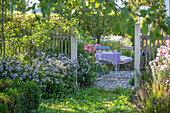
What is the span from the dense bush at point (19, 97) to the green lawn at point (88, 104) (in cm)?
54

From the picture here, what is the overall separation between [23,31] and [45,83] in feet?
7.86

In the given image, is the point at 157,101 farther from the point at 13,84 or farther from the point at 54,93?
the point at 54,93

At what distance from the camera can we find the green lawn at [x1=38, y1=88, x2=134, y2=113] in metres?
4.00

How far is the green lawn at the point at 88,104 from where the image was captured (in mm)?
3998

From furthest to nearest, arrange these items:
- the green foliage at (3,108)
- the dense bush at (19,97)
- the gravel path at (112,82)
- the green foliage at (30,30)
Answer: the gravel path at (112,82), the green foliage at (30,30), the dense bush at (19,97), the green foliage at (3,108)

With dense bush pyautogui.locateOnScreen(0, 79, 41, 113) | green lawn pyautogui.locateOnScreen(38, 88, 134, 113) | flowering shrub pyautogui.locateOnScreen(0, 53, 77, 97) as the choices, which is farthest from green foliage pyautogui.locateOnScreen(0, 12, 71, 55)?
dense bush pyautogui.locateOnScreen(0, 79, 41, 113)

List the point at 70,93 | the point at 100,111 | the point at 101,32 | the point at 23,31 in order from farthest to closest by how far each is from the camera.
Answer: the point at 101,32 < the point at 23,31 < the point at 70,93 < the point at 100,111

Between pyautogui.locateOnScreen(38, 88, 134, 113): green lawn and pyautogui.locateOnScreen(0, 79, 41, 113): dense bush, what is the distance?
54 centimetres

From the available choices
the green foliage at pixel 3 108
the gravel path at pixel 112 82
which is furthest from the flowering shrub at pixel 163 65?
the green foliage at pixel 3 108

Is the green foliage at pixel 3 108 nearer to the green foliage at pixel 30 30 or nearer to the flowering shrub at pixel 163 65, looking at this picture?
the flowering shrub at pixel 163 65

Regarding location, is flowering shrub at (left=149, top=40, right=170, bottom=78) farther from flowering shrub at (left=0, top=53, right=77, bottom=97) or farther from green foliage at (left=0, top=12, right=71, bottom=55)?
green foliage at (left=0, top=12, right=71, bottom=55)

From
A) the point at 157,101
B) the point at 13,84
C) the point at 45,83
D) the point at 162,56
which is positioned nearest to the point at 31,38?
the point at 45,83

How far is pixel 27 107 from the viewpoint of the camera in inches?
125

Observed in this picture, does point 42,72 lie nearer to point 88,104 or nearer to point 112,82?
point 88,104
